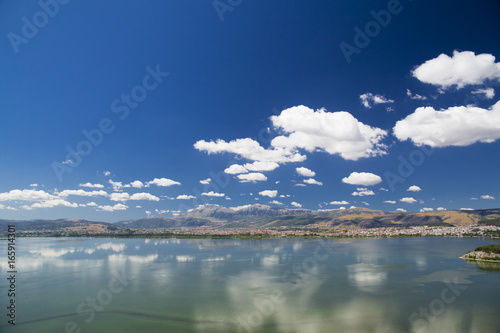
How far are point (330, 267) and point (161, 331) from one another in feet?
72.9

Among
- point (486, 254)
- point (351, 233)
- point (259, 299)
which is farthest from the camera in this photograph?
point (351, 233)

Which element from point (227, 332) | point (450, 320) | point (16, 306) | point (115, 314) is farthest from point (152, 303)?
point (450, 320)

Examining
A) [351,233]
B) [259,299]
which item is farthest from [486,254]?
[351,233]

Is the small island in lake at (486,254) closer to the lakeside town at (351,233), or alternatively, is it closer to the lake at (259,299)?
the lake at (259,299)

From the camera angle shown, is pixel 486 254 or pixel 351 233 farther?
pixel 351 233

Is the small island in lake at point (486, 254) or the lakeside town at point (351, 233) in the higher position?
the small island in lake at point (486, 254)

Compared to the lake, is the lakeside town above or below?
below

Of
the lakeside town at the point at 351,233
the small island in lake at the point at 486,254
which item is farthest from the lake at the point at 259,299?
the lakeside town at the point at 351,233

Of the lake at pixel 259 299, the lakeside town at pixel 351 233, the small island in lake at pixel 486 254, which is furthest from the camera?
the lakeside town at pixel 351 233

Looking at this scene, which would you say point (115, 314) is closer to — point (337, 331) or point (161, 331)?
point (161, 331)

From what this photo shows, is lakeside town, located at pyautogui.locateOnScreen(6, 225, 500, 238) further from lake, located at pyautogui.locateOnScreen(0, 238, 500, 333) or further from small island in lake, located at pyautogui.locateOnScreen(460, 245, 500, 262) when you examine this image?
lake, located at pyautogui.locateOnScreen(0, 238, 500, 333)

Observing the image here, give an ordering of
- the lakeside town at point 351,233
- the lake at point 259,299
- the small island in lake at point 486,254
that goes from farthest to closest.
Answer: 1. the lakeside town at point 351,233
2. the small island in lake at point 486,254
3. the lake at point 259,299

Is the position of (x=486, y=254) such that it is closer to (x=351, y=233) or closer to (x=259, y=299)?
(x=259, y=299)

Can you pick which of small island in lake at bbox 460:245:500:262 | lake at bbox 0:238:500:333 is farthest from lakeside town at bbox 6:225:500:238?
lake at bbox 0:238:500:333
